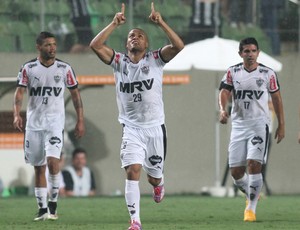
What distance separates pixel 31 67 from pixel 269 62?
26.5 ft

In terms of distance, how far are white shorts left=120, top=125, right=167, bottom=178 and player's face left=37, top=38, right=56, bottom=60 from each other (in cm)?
234

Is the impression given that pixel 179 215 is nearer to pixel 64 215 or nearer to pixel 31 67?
pixel 64 215

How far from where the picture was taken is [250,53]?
51.0ft

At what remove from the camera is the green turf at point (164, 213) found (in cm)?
1456

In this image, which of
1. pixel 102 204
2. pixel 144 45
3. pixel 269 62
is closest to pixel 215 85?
pixel 269 62

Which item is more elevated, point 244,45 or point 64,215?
point 244,45

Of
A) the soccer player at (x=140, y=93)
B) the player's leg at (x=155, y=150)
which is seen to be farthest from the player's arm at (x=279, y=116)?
the soccer player at (x=140, y=93)

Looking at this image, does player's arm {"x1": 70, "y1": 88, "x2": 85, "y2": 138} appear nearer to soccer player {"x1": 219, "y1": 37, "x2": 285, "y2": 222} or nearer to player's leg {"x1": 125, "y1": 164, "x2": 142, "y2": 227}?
A: soccer player {"x1": 219, "y1": 37, "x2": 285, "y2": 222}

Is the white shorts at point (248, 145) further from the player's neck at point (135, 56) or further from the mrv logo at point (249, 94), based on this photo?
the player's neck at point (135, 56)

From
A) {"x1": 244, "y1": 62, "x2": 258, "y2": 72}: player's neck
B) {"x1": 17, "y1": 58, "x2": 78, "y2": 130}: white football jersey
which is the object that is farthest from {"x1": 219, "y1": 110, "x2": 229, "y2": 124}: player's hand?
{"x1": 17, "y1": 58, "x2": 78, "y2": 130}: white football jersey

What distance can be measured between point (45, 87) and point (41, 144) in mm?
718

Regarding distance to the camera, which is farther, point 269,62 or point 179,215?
point 269,62

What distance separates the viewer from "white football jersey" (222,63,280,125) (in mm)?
15648

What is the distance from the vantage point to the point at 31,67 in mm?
15836
